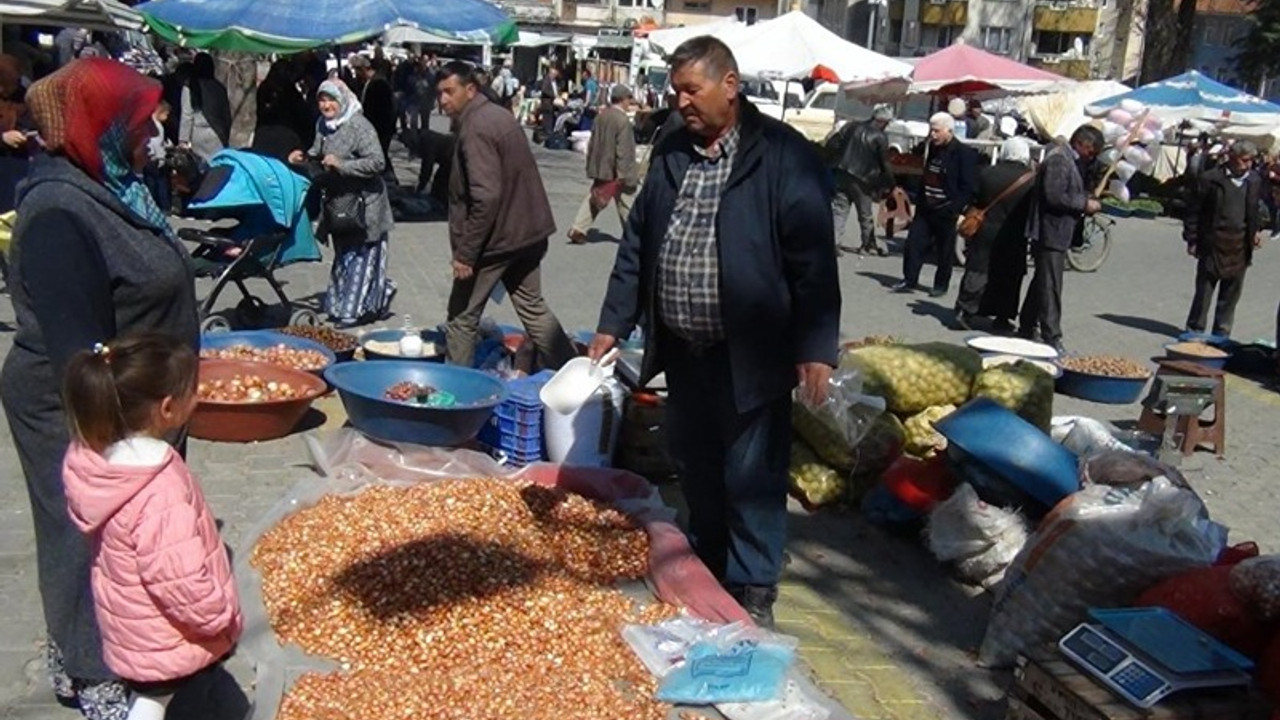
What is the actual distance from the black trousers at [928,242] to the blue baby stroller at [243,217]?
6350 mm


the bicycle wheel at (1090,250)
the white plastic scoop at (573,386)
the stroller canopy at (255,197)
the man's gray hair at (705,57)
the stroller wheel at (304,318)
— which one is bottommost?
the bicycle wheel at (1090,250)

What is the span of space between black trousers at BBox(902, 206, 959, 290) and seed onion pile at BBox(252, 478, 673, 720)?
7913mm

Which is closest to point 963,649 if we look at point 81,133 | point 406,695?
point 406,695

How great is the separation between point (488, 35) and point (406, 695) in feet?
38.4

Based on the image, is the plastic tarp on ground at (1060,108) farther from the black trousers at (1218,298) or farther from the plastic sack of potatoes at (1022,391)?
the plastic sack of potatoes at (1022,391)

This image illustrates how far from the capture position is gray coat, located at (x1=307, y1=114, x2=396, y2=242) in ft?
28.1

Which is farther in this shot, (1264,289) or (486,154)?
(1264,289)

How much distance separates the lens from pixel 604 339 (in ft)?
15.1

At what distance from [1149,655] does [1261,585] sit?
485 millimetres

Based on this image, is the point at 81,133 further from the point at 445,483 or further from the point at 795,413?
the point at 795,413

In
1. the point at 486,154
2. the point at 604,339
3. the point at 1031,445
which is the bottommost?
the point at 1031,445

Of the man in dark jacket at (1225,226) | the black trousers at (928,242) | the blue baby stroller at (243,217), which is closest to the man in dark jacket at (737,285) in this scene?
the blue baby stroller at (243,217)

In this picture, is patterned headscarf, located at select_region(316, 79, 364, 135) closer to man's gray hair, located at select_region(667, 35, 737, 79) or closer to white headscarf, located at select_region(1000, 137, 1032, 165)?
man's gray hair, located at select_region(667, 35, 737, 79)

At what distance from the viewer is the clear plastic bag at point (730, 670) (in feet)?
12.6
